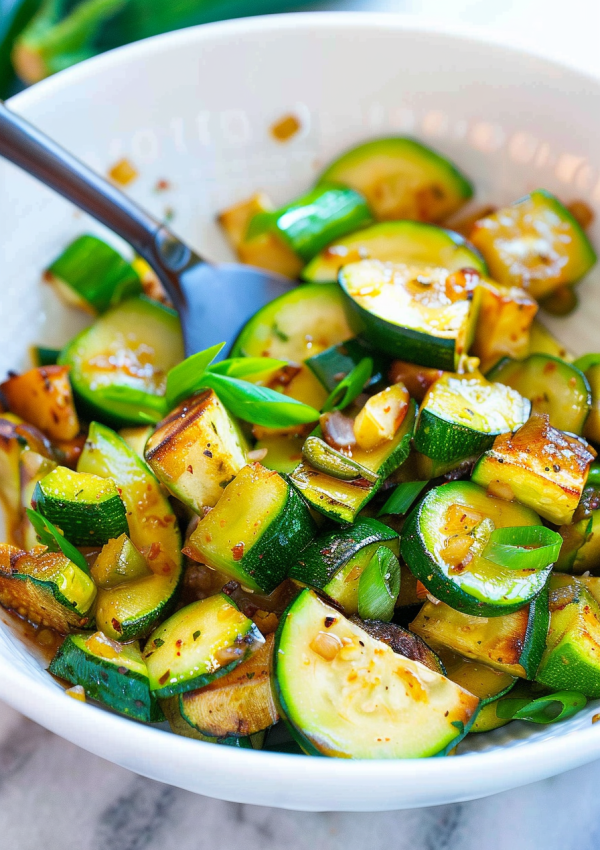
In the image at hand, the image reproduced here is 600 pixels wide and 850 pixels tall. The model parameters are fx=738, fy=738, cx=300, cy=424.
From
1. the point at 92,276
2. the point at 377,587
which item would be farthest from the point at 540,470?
the point at 92,276

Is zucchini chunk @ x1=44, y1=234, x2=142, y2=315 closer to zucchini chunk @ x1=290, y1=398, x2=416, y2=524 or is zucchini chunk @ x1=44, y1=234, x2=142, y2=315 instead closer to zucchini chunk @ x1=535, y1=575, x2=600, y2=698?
zucchini chunk @ x1=290, y1=398, x2=416, y2=524

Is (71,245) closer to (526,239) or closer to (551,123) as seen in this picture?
(526,239)

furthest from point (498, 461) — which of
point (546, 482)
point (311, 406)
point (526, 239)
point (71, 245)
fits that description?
point (71, 245)

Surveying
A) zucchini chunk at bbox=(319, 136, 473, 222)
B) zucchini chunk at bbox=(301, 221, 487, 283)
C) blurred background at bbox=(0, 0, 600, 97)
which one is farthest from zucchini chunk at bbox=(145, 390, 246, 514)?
blurred background at bbox=(0, 0, 600, 97)

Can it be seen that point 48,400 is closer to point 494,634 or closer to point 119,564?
point 119,564

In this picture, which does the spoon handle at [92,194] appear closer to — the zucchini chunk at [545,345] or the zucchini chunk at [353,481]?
the zucchini chunk at [353,481]

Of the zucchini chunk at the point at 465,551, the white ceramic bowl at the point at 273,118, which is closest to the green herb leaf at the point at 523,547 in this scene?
the zucchini chunk at the point at 465,551
